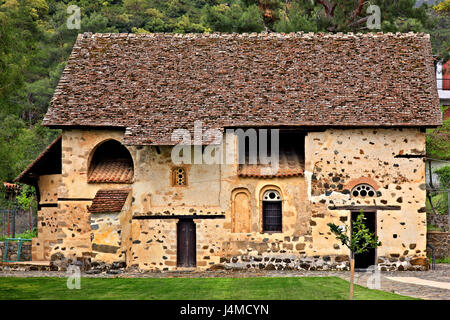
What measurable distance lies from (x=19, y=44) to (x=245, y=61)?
976 centimetres

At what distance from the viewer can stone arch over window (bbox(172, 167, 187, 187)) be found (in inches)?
990

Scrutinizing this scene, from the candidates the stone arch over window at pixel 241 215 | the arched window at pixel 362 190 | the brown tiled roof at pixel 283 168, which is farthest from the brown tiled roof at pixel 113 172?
the arched window at pixel 362 190

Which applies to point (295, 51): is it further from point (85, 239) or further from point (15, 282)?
point (15, 282)

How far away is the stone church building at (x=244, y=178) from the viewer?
24609 mm

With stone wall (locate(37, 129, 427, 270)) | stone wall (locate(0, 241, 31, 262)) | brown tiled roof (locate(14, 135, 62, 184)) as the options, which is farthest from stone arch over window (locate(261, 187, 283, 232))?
stone wall (locate(0, 241, 31, 262))

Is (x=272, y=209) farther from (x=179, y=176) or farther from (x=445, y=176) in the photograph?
(x=445, y=176)

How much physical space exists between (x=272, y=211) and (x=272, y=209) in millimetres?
75

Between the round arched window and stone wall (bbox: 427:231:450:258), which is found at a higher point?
the round arched window

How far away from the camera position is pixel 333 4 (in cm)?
3941

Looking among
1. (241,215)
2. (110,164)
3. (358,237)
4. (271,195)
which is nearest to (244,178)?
(271,195)

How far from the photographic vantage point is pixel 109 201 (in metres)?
24.3

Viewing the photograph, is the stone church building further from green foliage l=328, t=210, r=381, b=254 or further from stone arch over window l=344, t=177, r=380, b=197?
green foliage l=328, t=210, r=381, b=254

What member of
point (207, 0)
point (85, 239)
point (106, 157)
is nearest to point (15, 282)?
point (85, 239)

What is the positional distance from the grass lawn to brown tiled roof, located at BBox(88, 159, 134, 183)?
174 inches
